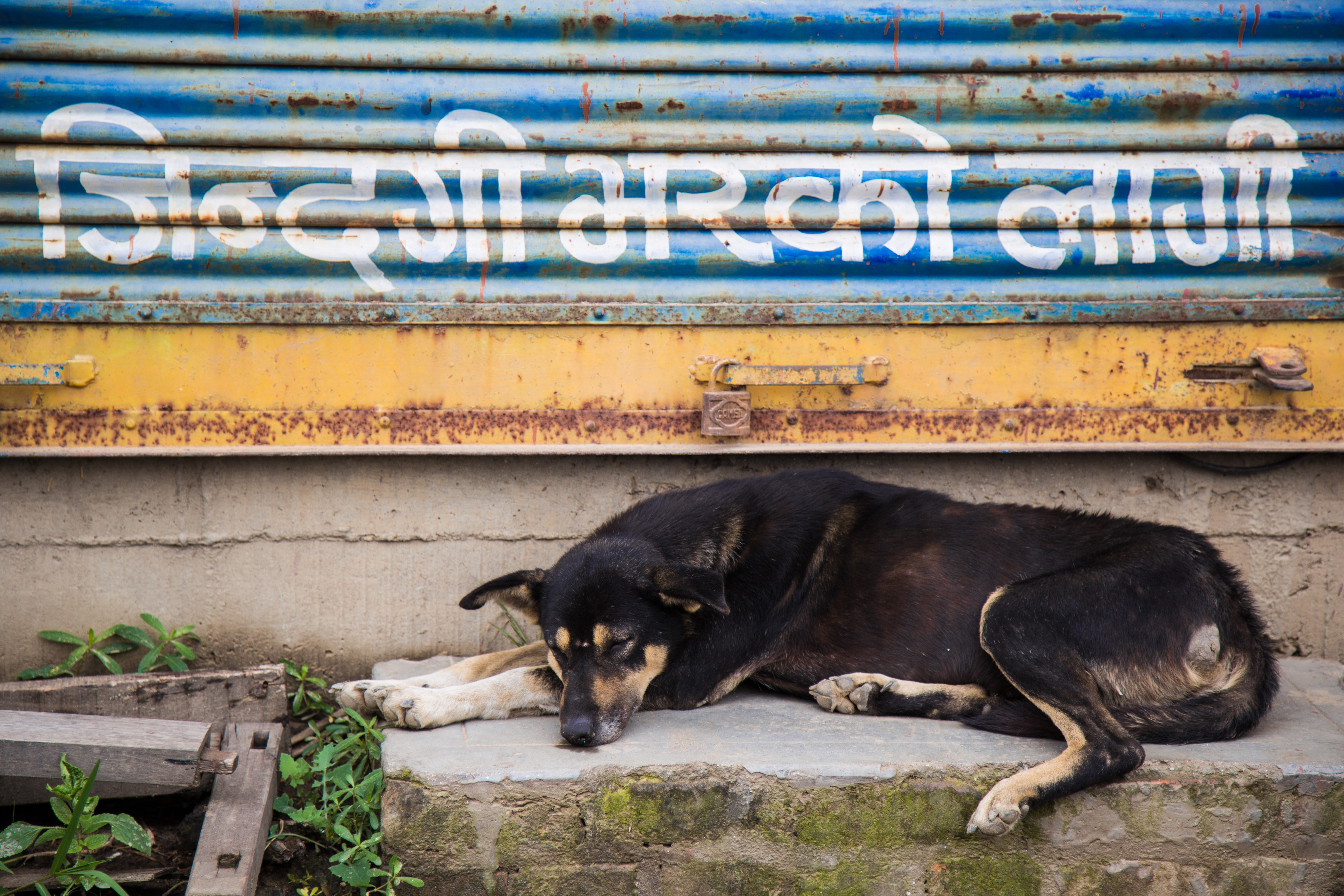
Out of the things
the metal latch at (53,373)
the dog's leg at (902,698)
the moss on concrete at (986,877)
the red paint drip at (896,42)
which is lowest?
the moss on concrete at (986,877)

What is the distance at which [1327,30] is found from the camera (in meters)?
3.96

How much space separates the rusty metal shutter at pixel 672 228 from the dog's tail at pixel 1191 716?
44.3 inches

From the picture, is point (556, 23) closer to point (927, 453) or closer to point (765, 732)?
point (927, 453)

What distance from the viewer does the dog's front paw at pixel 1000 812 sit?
281cm

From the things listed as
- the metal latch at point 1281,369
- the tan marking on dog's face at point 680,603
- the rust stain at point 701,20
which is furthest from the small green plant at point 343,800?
the metal latch at point 1281,369

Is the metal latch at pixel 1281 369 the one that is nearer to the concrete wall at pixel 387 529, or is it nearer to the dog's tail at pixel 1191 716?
the concrete wall at pixel 387 529

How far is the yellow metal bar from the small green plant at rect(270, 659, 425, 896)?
115 cm

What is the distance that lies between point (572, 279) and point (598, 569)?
1302 mm

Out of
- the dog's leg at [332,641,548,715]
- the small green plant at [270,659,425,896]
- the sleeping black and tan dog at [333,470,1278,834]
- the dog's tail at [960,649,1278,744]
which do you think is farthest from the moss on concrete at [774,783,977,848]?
the small green plant at [270,659,425,896]

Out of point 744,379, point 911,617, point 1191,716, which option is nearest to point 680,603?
point 911,617

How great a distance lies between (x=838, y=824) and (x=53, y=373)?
10.9ft

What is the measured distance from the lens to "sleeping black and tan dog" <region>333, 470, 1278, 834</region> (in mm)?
3121

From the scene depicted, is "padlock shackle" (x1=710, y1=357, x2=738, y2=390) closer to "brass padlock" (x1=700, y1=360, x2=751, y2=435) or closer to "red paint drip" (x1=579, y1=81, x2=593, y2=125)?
"brass padlock" (x1=700, y1=360, x2=751, y2=435)

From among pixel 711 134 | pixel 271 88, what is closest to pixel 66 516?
pixel 271 88
